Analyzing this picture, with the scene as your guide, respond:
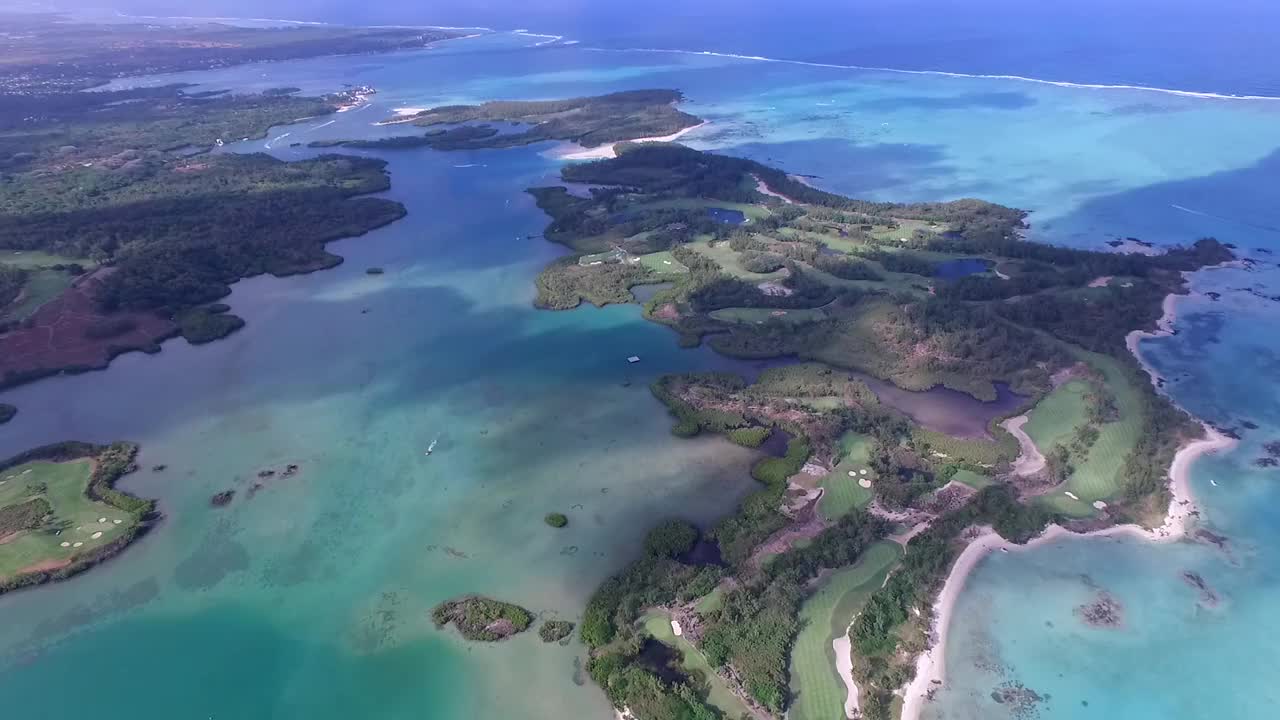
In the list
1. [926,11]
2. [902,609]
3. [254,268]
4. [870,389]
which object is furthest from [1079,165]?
[926,11]

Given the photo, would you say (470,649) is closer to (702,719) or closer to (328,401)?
(702,719)

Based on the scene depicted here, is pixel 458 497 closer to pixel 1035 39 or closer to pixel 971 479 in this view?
pixel 971 479

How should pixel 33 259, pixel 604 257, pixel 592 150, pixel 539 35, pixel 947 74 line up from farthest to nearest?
pixel 539 35
pixel 947 74
pixel 592 150
pixel 604 257
pixel 33 259

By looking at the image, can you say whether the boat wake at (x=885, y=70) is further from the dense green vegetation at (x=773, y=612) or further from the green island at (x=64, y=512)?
the green island at (x=64, y=512)

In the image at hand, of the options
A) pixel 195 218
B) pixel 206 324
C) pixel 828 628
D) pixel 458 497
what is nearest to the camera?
pixel 828 628

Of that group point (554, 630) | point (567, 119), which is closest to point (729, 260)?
point (554, 630)

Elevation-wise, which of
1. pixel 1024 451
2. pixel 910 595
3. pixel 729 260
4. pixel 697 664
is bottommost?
pixel 697 664

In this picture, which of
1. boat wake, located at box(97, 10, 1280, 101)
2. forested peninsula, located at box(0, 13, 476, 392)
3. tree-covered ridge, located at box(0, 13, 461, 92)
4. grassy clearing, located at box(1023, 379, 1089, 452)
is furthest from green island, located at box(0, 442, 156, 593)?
tree-covered ridge, located at box(0, 13, 461, 92)
